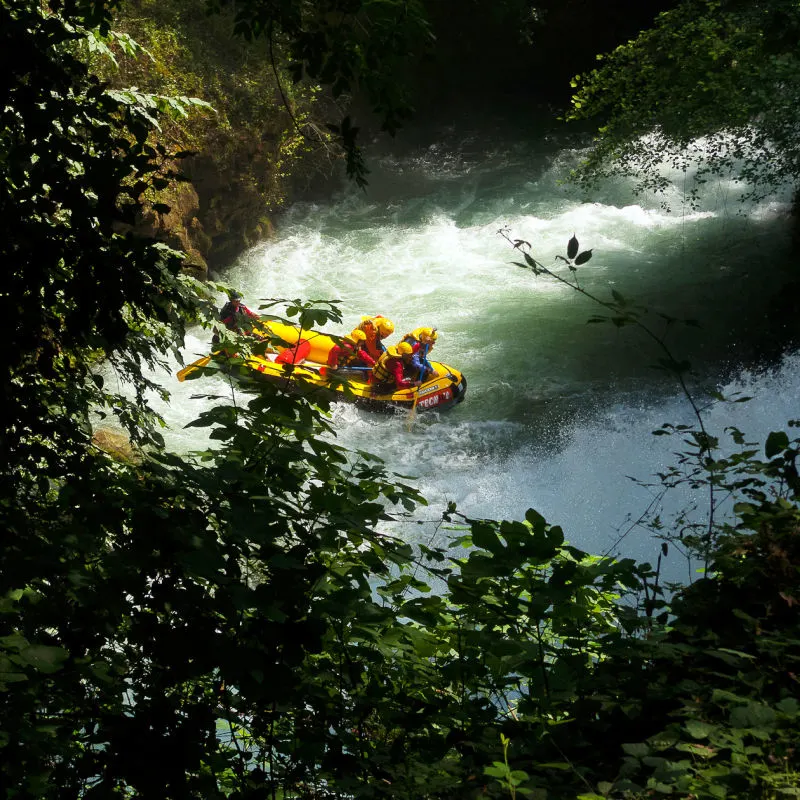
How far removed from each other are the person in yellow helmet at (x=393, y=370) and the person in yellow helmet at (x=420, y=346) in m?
0.06

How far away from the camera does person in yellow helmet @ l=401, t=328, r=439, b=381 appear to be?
25.2ft

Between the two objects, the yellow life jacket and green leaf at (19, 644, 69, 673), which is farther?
the yellow life jacket

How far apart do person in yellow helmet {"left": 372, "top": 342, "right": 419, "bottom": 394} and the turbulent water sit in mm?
360

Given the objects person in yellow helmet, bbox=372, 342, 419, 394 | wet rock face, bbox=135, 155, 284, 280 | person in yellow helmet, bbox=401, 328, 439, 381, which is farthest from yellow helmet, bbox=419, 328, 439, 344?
wet rock face, bbox=135, 155, 284, 280

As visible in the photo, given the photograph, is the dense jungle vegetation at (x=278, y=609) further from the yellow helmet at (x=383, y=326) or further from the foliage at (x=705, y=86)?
the foliage at (x=705, y=86)

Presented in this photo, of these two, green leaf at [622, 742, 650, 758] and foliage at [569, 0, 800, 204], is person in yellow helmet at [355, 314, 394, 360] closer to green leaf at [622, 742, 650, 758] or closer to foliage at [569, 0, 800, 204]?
foliage at [569, 0, 800, 204]

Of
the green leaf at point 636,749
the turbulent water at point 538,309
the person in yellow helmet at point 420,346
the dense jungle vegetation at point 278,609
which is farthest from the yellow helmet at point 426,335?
the green leaf at point 636,749

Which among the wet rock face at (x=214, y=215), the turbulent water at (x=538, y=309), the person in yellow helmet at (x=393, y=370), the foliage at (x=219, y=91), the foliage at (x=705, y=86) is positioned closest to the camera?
the turbulent water at (x=538, y=309)

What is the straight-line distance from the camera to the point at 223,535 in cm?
175

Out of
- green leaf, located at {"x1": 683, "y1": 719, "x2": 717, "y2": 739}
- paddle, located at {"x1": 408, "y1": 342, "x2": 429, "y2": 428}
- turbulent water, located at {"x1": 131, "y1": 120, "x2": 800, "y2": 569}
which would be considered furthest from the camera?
paddle, located at {"x1": 408, "y1": 342, "x2": 429, "y2": 428}

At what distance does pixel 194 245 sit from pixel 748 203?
25.3 ft

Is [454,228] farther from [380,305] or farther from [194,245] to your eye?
[194,245]

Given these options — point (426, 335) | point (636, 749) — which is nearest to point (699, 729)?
point (636, 749)

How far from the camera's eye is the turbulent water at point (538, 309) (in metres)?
7.32
